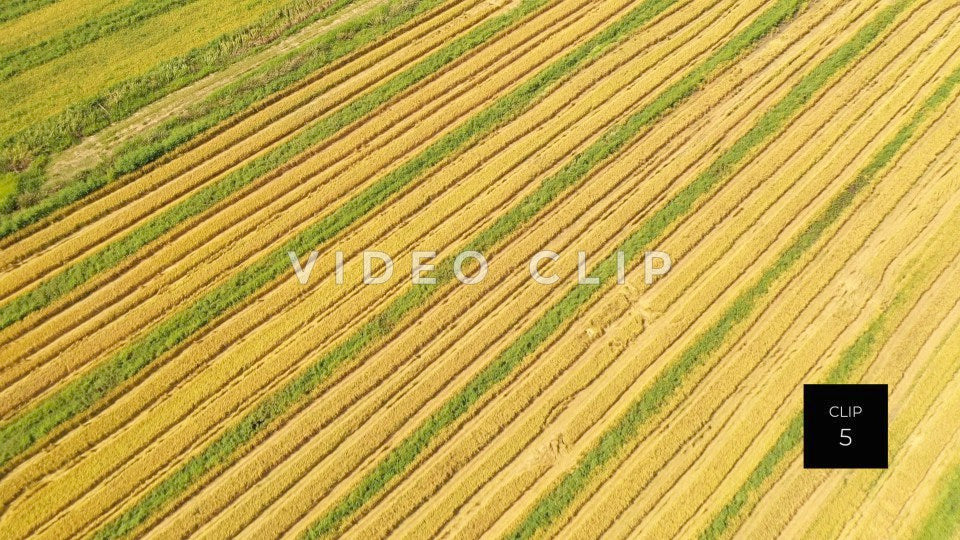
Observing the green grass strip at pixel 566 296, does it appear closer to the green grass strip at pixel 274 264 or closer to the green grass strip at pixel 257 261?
the green grass strip at pixel 274 264

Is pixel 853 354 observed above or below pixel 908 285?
below

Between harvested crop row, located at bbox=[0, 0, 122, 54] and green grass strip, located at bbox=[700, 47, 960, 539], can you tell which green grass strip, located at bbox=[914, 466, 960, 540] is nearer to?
green grass strip, located at bbox=[700, 47, 960, 539]

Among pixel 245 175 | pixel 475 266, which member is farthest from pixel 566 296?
pixel 245 175

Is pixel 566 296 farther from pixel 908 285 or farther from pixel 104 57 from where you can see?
pixel 104 57

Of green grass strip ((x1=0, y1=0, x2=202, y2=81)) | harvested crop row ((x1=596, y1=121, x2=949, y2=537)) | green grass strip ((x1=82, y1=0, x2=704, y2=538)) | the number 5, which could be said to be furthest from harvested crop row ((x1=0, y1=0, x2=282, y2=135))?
the number 5

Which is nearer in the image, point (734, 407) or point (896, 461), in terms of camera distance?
point (896, 461)

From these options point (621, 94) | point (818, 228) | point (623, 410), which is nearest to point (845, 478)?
point (623, 410)
